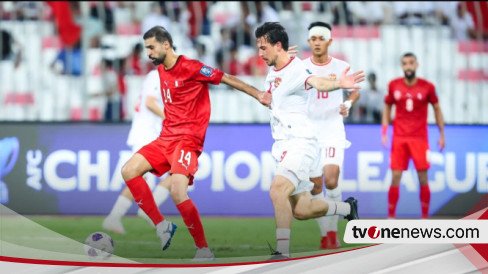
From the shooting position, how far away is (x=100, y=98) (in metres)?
15.9

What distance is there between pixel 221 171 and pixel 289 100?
5.79 metres

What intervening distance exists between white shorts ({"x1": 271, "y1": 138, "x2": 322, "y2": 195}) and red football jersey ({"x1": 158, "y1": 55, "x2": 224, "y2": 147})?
83 cm

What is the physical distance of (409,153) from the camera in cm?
1398

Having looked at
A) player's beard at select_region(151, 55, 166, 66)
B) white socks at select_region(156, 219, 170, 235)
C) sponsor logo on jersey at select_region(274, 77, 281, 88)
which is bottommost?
white socks at select_region(156, 219, 170, 235)

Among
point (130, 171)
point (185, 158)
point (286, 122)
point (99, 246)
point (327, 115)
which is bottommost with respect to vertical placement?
point (99, 246)

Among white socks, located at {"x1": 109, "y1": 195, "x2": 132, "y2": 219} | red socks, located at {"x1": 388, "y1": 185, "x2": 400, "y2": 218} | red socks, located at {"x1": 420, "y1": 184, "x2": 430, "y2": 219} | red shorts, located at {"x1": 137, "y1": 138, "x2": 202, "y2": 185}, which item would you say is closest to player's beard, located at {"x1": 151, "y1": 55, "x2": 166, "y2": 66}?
red shorts, located at {"x1": 137, "y1": 138, "x2": 202, "y2": 185}

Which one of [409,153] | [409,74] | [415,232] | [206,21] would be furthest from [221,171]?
[415,232]

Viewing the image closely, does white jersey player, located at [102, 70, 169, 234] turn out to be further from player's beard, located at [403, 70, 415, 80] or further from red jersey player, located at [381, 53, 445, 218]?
player's beard, located at [403, 70, 415, 80]

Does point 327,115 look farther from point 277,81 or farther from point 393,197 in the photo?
point 393,197

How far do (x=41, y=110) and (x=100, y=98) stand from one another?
76cm

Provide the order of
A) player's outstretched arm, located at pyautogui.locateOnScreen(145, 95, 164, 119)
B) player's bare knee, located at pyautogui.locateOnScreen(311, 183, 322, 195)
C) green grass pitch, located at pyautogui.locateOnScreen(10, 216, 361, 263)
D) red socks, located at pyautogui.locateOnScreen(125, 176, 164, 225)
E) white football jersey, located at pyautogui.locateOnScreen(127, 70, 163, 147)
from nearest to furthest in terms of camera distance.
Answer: red socks, located at pyautogui.locateOnScreen(125, 176, 164, 225) → green grass pitch, located at pyautogui.locateOnScreen(10, 216, 361, 263) → player's bare knee, located at pyautogui.locateOnScreen(311, 183, 322, 195) → player's outstretched arm, located at pyautogui.locateOnScreen(145, 95, 164, 119) → white football jersey, located at pyautogui.locateOnScreen(127, 70, 163, 147)

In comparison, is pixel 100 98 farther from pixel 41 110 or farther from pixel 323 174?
pixel 323 174

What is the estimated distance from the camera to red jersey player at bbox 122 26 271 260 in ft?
32.2

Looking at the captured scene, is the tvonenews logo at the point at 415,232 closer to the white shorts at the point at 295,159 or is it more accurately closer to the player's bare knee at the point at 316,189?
the white shorts at the point at 295,159
